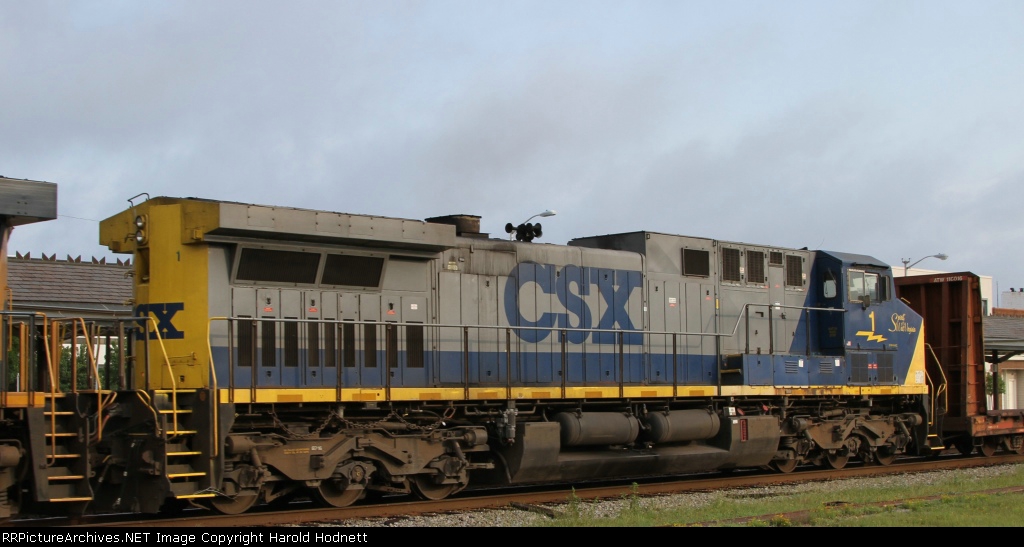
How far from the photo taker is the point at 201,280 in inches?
448

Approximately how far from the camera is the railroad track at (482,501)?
10578 millimetres

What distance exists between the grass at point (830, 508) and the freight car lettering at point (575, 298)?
2.62 meters

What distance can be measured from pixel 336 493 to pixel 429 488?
1.31 metres

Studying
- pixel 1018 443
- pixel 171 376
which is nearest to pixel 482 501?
pixel 171 376

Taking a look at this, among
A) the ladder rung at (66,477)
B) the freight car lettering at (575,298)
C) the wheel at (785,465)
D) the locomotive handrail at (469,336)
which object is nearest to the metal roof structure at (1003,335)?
the wheel at (785,465)

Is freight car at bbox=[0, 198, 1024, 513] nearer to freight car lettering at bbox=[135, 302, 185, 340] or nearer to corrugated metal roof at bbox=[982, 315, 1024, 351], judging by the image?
freight car lettering at bbox=[135, 302, 185, 340]

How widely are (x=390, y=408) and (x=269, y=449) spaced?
1.71 m

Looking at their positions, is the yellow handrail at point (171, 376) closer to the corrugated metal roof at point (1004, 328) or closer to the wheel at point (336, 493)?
the wheel at point (336, 493)

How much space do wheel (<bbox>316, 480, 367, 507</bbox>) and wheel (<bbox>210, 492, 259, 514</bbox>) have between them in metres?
0.85

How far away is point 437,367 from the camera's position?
13227mm

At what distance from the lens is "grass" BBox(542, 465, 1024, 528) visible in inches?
380

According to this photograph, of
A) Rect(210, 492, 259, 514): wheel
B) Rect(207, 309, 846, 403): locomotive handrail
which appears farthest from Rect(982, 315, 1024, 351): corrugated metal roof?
Rect(210, 492, 259, 514): wheel

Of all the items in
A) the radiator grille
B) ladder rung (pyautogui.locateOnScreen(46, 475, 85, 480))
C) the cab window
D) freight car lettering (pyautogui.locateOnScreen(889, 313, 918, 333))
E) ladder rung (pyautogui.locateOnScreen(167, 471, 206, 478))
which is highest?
the radiator grille
